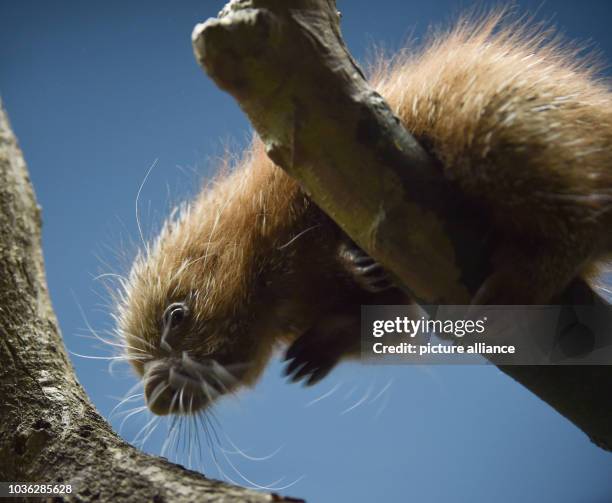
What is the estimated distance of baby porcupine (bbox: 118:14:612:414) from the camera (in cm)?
90

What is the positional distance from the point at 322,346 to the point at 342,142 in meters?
0.48

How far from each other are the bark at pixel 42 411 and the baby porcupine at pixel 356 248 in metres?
0.18

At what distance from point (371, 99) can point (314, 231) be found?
33 cm

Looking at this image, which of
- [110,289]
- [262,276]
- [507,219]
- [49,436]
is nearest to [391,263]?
[507,219]

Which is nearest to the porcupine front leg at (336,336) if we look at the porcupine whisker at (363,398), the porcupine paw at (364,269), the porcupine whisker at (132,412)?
the porcupine paw at (364,269)

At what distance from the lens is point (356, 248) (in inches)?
41.7

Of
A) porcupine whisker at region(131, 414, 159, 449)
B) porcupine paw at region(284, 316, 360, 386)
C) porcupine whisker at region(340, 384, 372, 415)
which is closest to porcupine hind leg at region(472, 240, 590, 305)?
porcupine paw at region(284, 316, 360, 386)

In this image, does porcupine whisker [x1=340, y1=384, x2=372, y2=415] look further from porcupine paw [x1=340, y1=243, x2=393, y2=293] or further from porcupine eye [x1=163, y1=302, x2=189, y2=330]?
porcupine eye [x1=163, y1=302, x2=189, y2=330]

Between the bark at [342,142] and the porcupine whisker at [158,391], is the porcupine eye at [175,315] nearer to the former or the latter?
the porcupine whisker at [158,391]

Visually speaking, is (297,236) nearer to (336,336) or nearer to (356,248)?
(356,248)

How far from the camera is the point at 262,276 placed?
115 cm

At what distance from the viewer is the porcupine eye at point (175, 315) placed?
1.13m

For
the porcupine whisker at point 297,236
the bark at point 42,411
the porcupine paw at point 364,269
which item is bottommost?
the bark at point 42,411

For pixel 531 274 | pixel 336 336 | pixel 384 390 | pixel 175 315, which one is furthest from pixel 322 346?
pixel 531 274
